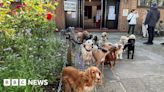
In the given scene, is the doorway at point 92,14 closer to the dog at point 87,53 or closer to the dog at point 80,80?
the dog at point 87,53

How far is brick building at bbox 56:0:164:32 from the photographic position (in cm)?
1503

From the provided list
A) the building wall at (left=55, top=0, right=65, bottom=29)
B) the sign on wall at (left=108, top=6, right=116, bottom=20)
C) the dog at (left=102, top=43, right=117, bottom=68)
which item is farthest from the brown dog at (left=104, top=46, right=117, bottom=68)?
the sign on wall at (left=108, top=6, right=116, bottom=20)

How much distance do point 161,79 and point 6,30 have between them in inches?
171

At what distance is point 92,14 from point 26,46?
37.7ft

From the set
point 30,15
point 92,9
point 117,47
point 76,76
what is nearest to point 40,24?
point 30,15

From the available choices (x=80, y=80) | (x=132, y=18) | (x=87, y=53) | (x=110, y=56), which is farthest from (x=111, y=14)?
(x=80, y=80)

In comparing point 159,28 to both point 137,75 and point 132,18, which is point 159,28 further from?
point 137,75

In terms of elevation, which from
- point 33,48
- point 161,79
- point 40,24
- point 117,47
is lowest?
point 161,79

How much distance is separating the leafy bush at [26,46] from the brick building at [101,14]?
31.1ft

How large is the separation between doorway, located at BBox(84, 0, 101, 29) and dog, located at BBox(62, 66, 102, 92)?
1098 centimetres

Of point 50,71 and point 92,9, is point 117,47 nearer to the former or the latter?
point 50,71

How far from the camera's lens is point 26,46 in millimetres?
4250

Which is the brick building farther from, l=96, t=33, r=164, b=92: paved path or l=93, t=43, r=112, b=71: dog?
l=93, t=43, r=112, b=71: dog

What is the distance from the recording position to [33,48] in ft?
15.8
